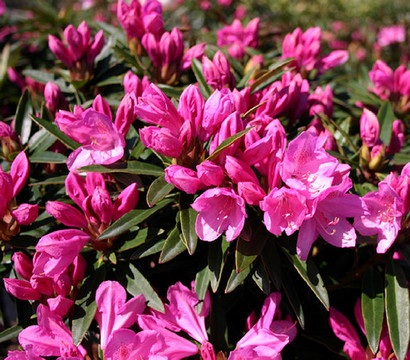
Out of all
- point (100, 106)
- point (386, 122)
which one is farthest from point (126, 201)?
point (386, 122)

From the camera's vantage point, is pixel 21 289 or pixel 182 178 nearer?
pixel 182 178

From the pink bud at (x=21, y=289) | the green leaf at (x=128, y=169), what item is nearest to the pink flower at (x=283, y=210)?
the green leaf at (x=128, y=169)

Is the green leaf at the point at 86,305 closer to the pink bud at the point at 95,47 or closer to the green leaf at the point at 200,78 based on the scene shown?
the green leaf at the point at 200,78

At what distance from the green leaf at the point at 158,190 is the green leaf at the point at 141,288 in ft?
0.81

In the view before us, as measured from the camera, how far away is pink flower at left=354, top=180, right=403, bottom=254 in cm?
114

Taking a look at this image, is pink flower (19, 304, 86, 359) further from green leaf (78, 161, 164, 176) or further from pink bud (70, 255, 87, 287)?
green leaf (78, 161, 164, 176)

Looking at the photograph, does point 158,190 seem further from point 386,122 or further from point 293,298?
point 386,122

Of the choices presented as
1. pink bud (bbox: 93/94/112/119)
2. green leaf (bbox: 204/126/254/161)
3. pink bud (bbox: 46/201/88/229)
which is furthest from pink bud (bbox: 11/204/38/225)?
green leaf (bbox: 204/126/254/161)

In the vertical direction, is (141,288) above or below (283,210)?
below

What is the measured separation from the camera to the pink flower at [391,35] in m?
5.70

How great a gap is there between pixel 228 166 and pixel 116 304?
1.52 ft

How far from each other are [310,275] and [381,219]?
0.77ft

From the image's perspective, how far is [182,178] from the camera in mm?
1067

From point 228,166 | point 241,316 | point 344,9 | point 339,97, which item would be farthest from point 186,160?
point 344,9
